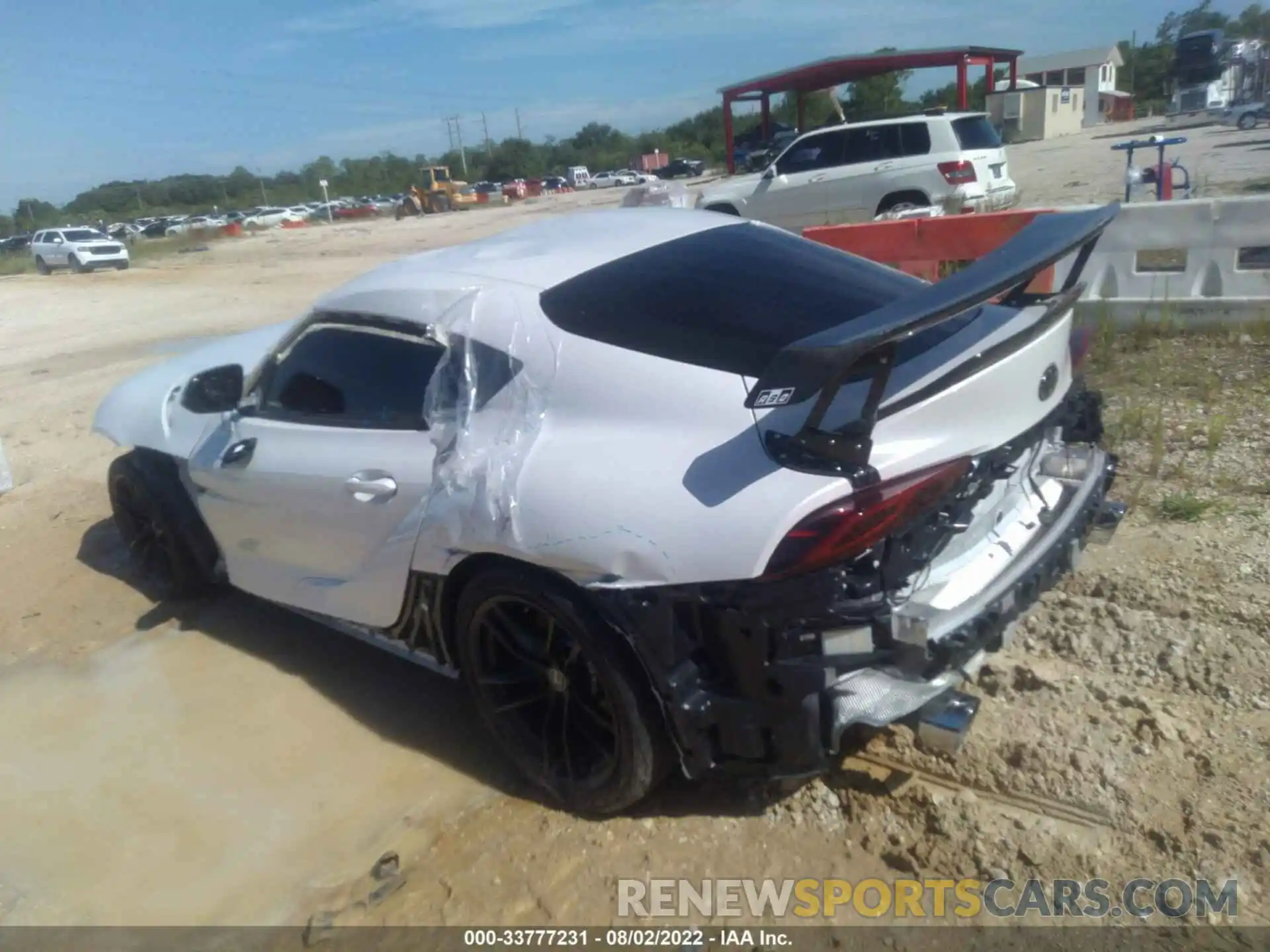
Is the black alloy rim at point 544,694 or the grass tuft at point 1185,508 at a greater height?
the black alloy rim at point 544,694

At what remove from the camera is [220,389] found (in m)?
3.88

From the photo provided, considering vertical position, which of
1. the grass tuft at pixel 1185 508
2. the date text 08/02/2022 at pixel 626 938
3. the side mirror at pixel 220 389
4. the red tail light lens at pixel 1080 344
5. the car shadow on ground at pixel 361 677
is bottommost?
the date text 08/02/2022 at pixel 626 938

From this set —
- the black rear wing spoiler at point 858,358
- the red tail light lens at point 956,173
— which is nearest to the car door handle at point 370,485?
the black rear wing spoiler at point 858,358

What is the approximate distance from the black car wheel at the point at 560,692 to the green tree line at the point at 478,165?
65196 millimetres

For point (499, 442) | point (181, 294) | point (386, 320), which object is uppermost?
point (386, 320)

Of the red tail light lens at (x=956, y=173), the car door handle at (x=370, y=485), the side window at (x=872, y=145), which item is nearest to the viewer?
the car door handle at (x=370, y=485)

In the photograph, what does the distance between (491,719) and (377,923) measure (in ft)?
2.23

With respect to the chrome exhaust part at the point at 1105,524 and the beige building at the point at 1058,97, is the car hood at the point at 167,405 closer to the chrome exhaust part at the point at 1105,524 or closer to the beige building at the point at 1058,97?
the chrome exhaust part at the point at 1105,524

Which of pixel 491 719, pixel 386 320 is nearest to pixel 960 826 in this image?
pixel 491 719

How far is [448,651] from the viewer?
3.27 meters

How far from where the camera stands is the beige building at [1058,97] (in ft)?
162

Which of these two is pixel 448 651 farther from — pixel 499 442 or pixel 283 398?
pixel 283 398

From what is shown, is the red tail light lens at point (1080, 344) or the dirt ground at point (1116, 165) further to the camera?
the dirt ground at point (1116, 165)

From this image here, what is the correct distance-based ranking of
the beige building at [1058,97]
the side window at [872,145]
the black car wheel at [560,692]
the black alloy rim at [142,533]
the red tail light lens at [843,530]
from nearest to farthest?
1. the red tail light lens at [843,530]
2. the black car wheel at [560,692]
3. the black alloy rim at [142,533]
4. the side window at [872,145]
5. the beige building at [1058,97]
